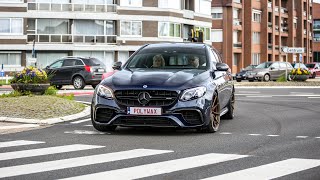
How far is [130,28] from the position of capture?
186ft

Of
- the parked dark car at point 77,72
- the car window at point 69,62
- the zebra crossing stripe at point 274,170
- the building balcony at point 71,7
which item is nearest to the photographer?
the zebra crossing stripe at point 274,170

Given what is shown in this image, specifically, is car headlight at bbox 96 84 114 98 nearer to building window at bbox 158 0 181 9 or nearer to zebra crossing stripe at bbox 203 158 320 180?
zebra crossing stripe at bbox 203 158 320 180

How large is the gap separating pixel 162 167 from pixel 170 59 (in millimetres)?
4541

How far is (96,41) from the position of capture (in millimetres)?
55750

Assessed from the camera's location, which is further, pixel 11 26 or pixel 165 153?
pixel 11 26

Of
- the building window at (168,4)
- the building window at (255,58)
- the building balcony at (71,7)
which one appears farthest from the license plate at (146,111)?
the building window at (255,58)

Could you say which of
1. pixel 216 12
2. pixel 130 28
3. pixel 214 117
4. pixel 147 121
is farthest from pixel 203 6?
pixel 147 121

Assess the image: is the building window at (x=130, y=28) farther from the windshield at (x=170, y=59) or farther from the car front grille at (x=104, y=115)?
the car front grille at (x=104, y=115)

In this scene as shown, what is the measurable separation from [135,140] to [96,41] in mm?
47095

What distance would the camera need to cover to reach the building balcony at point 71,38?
176 feet

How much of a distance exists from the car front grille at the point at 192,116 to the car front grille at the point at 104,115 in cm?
119

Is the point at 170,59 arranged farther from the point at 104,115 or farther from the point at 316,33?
the point at 316,33

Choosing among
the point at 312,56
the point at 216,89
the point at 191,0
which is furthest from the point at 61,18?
the point at 312,56

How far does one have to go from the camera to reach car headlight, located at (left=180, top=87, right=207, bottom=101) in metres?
9.59
